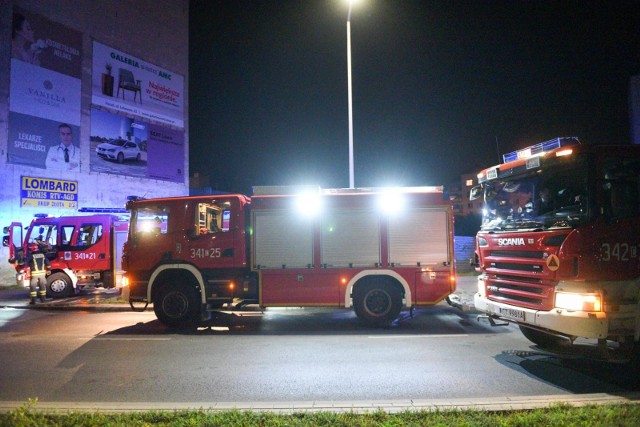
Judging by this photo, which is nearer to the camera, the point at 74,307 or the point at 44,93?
the point at 74,307

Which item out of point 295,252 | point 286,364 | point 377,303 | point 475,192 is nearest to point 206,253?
point 295,252

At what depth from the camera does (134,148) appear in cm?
2472

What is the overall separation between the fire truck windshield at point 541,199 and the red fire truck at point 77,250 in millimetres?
11420

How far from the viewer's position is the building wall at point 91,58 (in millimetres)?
18469

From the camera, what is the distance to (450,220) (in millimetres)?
8398

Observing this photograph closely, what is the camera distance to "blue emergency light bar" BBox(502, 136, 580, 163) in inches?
223

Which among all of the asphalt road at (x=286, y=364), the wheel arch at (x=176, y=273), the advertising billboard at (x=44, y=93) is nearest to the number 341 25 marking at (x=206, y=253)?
the wheel arch at (x=176, y=273)

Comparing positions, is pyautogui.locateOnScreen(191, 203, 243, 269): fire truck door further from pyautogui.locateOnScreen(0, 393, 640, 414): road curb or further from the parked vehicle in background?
the parked vehicle in background

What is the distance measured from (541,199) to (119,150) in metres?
23.6

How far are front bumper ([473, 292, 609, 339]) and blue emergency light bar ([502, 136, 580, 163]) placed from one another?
2196 millimetres

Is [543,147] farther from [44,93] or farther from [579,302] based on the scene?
[44,93]

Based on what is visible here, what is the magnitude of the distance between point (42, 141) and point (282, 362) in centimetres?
1962

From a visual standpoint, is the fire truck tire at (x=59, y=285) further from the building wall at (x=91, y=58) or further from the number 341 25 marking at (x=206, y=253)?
the building wall at (x=91, y=58)

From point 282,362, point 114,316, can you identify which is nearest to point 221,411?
point 282,362
